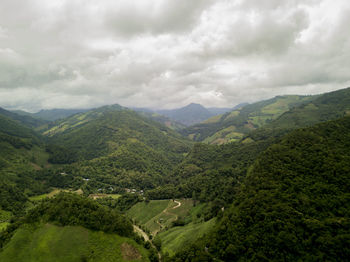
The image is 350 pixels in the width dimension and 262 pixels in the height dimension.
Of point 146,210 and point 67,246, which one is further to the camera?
point 146,210

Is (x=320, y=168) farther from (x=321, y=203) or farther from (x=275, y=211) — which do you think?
(x=275, y=211)

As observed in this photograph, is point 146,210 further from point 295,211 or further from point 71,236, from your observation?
point 295,211

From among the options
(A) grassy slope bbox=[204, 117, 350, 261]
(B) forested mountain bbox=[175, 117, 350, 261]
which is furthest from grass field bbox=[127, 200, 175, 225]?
(A) grassy slope bbox=[204, 117, 350, 261]

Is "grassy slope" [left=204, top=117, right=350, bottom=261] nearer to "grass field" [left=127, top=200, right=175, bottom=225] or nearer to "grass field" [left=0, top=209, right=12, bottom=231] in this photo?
"grass field" [left=127, top=200, right=175, bottom=225]

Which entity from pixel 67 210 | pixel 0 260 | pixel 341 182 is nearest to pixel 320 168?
pixel 341 182

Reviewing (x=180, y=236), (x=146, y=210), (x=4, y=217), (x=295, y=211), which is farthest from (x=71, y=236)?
(x=295, y=211)

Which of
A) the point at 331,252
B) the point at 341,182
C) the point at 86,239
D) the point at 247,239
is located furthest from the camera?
the point at 86,239
